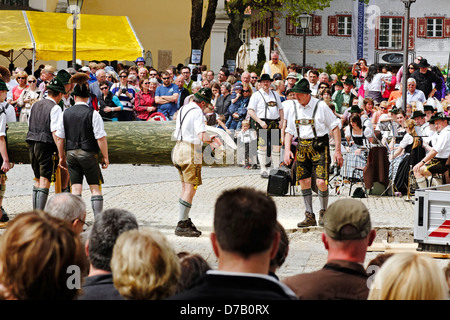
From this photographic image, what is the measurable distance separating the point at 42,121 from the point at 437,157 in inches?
254

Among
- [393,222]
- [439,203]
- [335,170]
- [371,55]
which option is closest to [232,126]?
[335,170]

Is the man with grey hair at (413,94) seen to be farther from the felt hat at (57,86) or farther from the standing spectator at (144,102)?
the felt hat at (57,86)

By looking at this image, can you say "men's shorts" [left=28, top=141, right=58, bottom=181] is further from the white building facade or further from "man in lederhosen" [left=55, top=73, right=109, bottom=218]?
the white building facade

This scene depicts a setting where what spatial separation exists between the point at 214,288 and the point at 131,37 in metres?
24.1

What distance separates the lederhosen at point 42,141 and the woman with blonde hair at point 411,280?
7.93m

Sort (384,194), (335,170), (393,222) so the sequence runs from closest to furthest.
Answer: (393,222)
(384,194)
(335,170)

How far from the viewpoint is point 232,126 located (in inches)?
781

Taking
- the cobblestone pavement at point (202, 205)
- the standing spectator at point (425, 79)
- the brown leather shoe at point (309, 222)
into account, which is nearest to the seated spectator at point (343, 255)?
the cobblestone pavement at point (202, 205)

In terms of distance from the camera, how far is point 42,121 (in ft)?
36.3

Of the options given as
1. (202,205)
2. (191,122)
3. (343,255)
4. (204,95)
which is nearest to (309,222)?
(191,122)

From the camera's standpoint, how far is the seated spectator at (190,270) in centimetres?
431

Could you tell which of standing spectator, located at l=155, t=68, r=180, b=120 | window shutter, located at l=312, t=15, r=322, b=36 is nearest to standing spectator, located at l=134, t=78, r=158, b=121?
standing spectator, located at l=155, t=68, r=180, b=120

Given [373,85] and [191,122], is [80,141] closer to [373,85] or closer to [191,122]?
[191,122]
